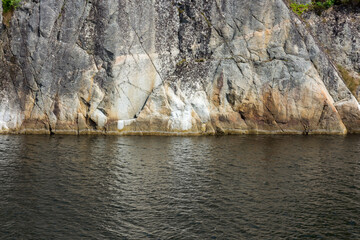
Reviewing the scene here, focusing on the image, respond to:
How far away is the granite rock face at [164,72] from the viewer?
36.3 m

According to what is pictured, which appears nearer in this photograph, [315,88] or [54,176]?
[54,176]

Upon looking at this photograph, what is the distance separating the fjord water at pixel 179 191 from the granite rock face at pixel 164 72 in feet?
22.6

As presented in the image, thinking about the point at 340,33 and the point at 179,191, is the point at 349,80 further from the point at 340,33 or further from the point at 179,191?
the point at 179,191

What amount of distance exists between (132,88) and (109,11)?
785 centimetres

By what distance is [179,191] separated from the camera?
59.9ft

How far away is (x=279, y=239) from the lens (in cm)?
1315

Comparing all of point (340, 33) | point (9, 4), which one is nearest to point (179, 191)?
point (9, 4)

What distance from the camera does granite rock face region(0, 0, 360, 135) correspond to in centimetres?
3634

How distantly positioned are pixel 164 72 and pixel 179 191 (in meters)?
20.6

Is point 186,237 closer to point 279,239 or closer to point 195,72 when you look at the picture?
point 279,239

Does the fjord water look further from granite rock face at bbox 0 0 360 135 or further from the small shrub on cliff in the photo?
the small shrub on cliff

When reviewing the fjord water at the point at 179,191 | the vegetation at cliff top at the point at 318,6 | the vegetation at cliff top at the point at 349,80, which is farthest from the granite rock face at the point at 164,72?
the fjord water at the point at 179,191

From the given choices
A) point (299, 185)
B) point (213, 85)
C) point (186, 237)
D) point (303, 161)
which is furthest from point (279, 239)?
point (213, 85)

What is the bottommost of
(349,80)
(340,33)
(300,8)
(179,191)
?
(179,191)
